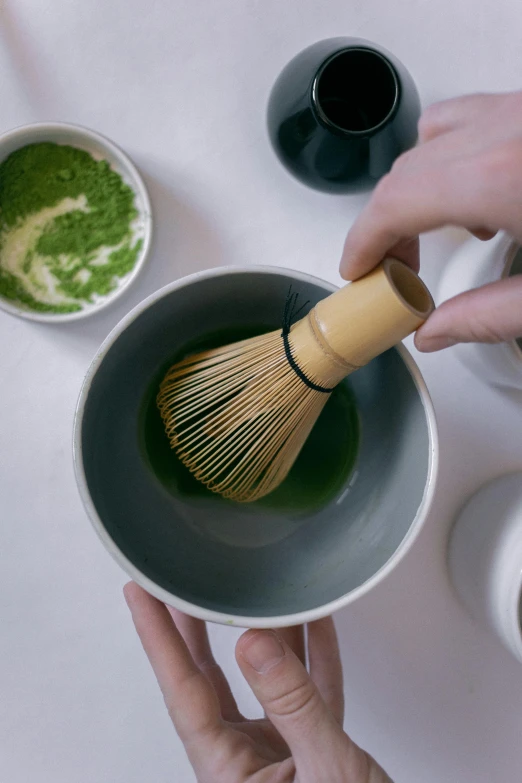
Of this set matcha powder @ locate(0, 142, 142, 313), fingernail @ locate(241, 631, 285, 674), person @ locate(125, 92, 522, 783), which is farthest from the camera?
matcha powder @ locate(0, 142, 142, 313)

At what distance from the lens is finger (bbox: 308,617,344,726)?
49 centimetres

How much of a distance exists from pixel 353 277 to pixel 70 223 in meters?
0.26

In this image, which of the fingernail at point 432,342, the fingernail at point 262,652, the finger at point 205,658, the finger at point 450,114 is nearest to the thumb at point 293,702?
the fingernail at point 262,652

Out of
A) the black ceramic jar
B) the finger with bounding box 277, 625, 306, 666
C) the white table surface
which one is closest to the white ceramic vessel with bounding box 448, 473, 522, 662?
the white table surface

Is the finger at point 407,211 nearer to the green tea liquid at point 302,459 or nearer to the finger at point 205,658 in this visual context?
the green tea liquid at point 302,459

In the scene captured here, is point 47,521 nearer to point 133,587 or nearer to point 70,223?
point 133,587

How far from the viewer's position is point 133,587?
0.46 meters

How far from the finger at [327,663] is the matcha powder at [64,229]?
0.32 metres

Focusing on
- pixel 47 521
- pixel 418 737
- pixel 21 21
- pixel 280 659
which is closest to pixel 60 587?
pixel 47 521

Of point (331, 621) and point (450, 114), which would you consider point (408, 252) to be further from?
point (331, 621)

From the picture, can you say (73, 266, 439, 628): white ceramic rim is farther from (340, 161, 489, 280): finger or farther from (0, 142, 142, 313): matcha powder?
(0, 142, 142, 313): matcha powder

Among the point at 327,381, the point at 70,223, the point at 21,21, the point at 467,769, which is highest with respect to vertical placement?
the point at 21,21

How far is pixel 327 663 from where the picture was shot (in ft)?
1.64

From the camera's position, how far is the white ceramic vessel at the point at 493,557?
0.45 metres
